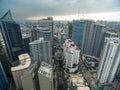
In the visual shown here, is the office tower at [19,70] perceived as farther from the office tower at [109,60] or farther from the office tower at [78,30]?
the office tower at [78,30]

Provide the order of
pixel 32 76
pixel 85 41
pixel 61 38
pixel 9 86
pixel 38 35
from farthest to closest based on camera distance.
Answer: pixel 61 38
pixel 85 41
pixel 38 35
pixel 9 86
pixel 32 76

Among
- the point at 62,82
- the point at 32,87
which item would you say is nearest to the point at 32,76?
the point at 32,87

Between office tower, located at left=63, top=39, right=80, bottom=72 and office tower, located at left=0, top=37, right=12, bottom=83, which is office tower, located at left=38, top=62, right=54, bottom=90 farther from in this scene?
office tower, located at left=0, top=37, right=12, bottom=83

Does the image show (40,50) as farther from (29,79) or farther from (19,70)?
(29,79)

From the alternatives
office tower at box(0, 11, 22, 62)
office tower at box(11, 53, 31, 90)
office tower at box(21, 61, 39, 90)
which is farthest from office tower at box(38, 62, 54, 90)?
office tower at box(0, 11, 22, 62)

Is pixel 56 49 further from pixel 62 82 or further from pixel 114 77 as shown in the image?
pixel 114 77

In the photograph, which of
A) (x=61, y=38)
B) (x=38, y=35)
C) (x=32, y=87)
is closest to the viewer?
(x=32, y=87)

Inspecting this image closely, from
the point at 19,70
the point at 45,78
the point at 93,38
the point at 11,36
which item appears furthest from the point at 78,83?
Answer: the point at 11,36
